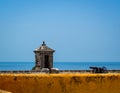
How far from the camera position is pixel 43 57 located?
107 ft

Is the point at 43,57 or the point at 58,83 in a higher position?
the point at 43,57

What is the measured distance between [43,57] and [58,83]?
747 inches

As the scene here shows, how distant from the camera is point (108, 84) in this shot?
13.9 metres

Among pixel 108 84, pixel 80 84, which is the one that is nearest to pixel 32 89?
pixel 80 84

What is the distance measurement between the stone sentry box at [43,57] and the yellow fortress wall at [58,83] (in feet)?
62.1

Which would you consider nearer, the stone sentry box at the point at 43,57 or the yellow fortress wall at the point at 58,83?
the yellow fortress wall at the point at 58,83

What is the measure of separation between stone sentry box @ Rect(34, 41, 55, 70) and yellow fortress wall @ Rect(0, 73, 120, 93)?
62.1 ft

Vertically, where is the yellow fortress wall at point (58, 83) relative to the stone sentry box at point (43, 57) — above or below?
below

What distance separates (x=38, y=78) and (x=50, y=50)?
62.9 feet

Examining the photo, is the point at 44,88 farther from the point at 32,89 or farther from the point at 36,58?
the point at 36,58

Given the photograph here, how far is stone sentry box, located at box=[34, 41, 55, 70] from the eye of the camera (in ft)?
107

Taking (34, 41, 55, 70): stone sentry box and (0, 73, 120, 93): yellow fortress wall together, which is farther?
(34, 41, 55, 70): stone sentry box

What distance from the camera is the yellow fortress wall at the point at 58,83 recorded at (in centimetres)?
1369

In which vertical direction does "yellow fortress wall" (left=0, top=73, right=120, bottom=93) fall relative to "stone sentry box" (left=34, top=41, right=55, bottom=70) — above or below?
below
